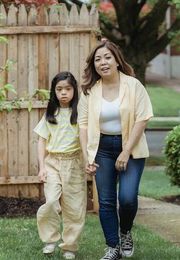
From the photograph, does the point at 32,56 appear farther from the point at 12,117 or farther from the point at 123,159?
the point at 123,159

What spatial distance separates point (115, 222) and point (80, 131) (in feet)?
2.67

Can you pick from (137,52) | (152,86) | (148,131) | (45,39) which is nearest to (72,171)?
(45,39)

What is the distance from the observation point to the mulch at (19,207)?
26.7 ft

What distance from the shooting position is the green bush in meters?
9.80

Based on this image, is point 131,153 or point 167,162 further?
point 167,162

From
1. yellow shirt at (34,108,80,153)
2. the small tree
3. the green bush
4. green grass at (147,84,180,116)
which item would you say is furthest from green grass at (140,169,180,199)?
green grass at (147,84,180,116)

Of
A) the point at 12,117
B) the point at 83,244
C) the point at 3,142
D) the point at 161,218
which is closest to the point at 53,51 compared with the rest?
the point at 12,117

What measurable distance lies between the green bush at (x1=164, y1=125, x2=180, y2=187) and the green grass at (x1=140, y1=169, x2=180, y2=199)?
606 millimetres

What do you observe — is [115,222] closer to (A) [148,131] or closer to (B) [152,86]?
(A) [148,131]

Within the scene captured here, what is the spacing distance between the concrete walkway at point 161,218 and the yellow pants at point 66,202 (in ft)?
4.21

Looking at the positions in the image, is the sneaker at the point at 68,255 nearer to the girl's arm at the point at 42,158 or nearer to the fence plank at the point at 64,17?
the girl's arm at the point at 42,158

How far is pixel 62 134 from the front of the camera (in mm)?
6047

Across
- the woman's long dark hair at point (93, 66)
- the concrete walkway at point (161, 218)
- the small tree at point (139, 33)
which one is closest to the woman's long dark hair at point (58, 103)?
the woman's long dark hair at point (93, 66)

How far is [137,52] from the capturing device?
1606 cm
